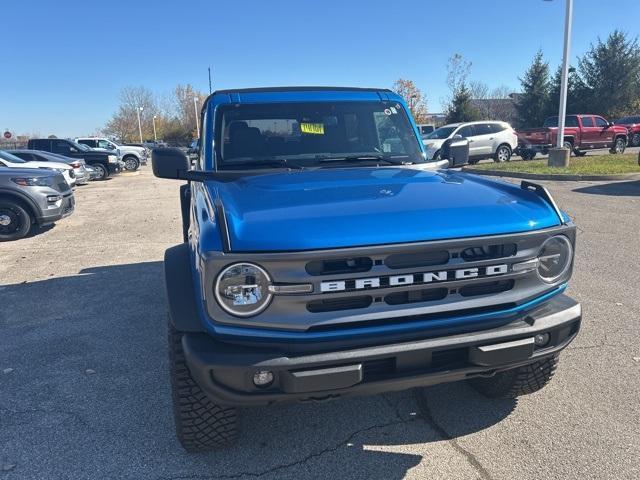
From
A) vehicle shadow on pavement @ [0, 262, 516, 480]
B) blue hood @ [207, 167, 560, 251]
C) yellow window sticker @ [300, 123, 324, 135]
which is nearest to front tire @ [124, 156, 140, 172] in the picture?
vehicle shadow on pavement @ [0, 262, 516, 480]

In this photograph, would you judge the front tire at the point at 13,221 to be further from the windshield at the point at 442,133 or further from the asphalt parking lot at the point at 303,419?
the windshield at the point at 442,133

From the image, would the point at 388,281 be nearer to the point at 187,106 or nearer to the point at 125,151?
the point at 125,151

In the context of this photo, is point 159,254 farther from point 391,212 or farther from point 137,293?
point 391,212

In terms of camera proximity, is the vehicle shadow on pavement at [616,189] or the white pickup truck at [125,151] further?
the white pickup truck at [125,151]

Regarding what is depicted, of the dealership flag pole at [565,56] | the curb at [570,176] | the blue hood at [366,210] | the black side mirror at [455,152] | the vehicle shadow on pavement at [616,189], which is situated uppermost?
the dealership flag pole at [565,56]

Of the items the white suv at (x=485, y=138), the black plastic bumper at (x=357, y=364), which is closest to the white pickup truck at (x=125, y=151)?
the white suv at (x=485, y=138)

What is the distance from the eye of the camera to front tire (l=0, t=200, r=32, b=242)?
887 cm

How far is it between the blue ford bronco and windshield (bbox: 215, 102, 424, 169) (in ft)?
2.28

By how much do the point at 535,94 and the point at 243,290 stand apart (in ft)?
128

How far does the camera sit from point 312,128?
3.70 meters

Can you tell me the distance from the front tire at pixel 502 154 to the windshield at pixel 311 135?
17.1 meters

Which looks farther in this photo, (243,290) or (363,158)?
(363,158)

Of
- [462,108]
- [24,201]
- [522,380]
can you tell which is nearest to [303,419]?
[522,380]

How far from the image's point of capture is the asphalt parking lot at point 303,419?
8.41 feet
